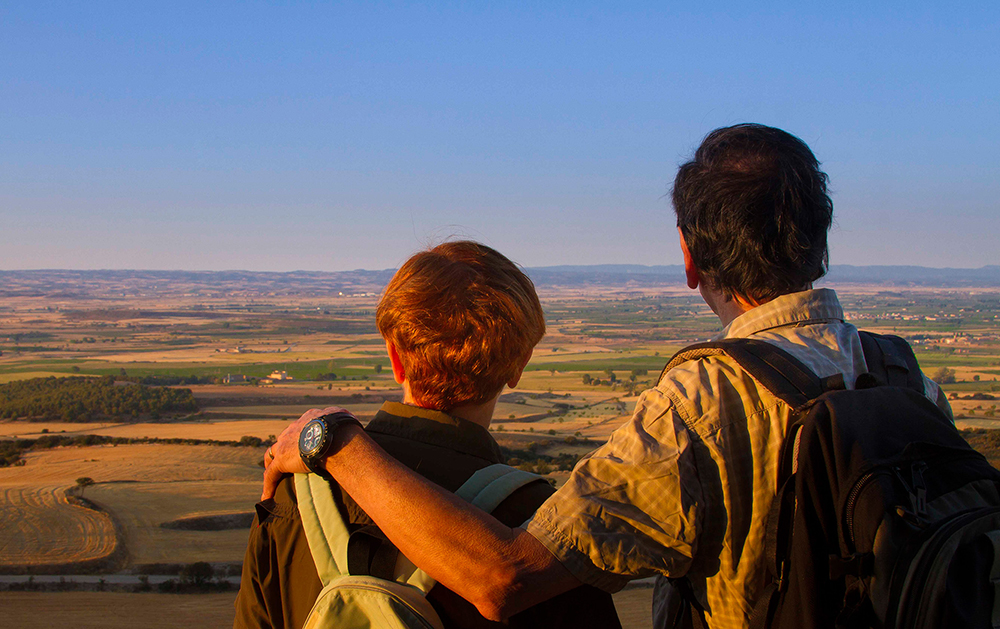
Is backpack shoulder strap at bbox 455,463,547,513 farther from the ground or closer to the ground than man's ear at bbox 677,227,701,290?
closer to the ground

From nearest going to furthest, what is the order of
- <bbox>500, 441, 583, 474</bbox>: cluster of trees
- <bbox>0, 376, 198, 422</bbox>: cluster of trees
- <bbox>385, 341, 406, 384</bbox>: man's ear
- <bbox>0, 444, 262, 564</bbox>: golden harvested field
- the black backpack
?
the black backpack < <bbox>385, 341, 406, 384</bbox>: man's ear < <bbox>0, 444, 262, 564</bbox>: golden harvested field < <bbox>500, 441, 583, 474</bbox>: cluster of trees < <bbox>0, 376, 198, 422</bbox>: cluster of trees

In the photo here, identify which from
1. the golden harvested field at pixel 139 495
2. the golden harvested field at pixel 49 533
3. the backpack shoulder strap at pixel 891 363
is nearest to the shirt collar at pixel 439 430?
the backpack shoulder strap at pixel 891 363

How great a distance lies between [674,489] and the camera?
5.19 feet

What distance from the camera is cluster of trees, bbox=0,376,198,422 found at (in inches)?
1725

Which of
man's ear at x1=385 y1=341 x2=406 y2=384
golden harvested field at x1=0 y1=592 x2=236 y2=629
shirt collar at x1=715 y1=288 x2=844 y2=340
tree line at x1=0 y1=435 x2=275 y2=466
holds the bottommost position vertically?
tree line at x1=0 y1=435 x2=275 y2=466

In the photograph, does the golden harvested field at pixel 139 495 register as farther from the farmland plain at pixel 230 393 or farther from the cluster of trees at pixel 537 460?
the cluster of trees at pixel 537 460

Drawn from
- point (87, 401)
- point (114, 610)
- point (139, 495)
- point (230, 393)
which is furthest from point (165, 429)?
point (114, 610)

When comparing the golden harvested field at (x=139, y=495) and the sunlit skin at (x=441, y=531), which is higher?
the sunlit skin at (x=441, y=531)

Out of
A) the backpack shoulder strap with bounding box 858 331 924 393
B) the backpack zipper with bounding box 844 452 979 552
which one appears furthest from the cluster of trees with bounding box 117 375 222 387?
the backpack zipper with bounding box 844 452 979 552

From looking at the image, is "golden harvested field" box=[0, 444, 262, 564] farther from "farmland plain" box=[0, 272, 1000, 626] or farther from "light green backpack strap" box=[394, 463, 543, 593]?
"light green backpack strap" box=[394, 463, 543, 593]

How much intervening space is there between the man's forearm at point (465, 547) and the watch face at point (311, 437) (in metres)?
0.20

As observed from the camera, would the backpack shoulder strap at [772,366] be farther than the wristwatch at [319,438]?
No

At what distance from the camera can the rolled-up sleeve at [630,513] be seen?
61.4 inches

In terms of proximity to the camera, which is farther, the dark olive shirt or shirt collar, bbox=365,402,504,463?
shirt collar, bbox=365,402,504,463
